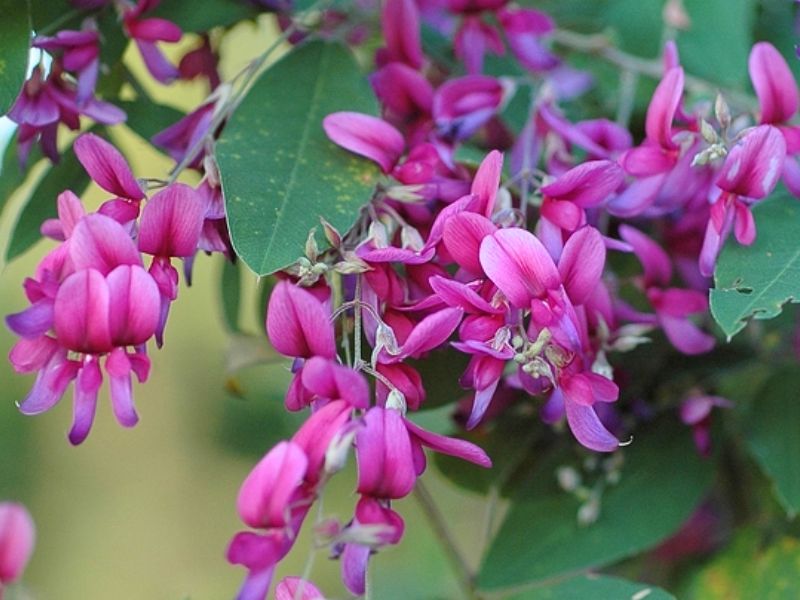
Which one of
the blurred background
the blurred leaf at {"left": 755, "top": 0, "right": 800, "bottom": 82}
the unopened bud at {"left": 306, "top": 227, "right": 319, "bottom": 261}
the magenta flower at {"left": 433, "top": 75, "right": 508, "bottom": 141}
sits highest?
the unopened bud at {"left": 306, "top": 227, "right": 319, "bottom": 261}

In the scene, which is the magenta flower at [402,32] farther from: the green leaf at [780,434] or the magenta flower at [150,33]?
the green leaf at [780,434]

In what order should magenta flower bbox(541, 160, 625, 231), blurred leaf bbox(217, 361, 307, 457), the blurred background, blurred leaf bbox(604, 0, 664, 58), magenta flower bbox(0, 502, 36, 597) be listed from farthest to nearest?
the blurred background, blurred leaf bbox(217, 361, 307, 457), blurred leaf bbox(604, 0, 664, 58), magenta flower bbox(541, 160, 625, 231), magenta flower bbox(0, 502, 36, 597)

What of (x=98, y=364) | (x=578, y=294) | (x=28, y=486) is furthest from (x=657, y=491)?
(x=28, y=486)

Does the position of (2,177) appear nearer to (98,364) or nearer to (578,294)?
(98,364)

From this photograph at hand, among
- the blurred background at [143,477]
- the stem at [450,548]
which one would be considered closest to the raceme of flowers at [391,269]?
the stem at [450,548]

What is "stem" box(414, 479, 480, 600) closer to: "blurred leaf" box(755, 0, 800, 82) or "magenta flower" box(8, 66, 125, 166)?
"magenta flower" box(8, 66, 125, 166)

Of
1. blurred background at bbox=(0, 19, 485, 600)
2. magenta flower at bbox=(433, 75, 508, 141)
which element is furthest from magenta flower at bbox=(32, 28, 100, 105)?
blurred background at bbox=(0, 19, 485, 600)

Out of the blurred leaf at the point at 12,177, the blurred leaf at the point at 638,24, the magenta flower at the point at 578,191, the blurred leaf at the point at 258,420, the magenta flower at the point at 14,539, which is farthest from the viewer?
the blurred leaf at the point at 258,420
